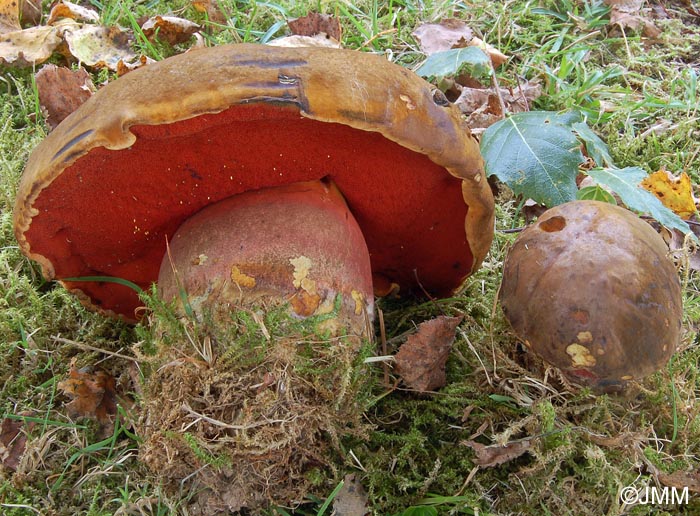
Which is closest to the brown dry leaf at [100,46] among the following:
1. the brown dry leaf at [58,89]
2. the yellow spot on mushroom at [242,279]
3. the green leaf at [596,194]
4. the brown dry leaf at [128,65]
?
the brown dry leaf at [128,65]

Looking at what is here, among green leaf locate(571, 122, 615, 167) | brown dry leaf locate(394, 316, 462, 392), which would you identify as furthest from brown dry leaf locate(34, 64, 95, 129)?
green leaf locate(571, 122, 615, 167)

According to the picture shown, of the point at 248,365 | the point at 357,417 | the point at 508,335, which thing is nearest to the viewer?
the point at 248,365

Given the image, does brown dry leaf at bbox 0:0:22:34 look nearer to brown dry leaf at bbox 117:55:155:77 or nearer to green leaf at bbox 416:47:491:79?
brown dry leaf at bbox 117:55:155:77

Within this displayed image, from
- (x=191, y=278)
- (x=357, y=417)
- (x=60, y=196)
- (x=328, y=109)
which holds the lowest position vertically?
(x=357, y=417)

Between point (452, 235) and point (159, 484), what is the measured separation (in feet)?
3.13

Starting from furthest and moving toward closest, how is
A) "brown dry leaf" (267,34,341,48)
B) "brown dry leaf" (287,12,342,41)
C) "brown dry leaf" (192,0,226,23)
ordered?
"brown dry leaf" (192,0,226,23) < "brown dry leaf" (287,12,342,41) < "brown dry leaf" (267,34,341,48)

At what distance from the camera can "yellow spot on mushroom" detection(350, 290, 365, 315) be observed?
1461mm

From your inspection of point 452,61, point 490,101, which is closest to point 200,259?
point 452,61

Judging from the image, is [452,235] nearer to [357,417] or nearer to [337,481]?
[357,417]

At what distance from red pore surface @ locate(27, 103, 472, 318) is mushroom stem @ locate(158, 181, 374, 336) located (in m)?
0.05

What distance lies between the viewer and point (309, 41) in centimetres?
268

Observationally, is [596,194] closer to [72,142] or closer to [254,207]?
[254,207]

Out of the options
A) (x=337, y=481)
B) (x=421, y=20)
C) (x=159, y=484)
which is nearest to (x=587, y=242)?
(x=337, y=481)

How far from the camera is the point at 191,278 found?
1.43 meters
